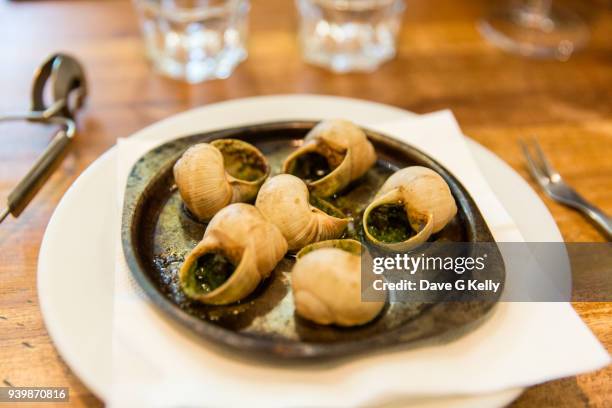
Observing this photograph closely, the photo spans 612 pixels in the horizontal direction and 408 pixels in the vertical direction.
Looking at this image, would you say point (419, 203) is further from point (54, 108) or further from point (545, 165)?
point (54, 108)

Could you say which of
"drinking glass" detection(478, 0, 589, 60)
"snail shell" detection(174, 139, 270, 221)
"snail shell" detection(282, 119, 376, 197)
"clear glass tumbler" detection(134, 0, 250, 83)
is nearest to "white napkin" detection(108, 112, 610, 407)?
"snail shell" detection(174, 139, 270, 221)

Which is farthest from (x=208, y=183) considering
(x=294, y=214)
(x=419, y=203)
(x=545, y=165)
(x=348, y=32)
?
(x=348, y=32)

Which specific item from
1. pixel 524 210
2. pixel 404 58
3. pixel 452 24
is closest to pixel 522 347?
pixel 524 210

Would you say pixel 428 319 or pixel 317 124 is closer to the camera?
pixel 428 319

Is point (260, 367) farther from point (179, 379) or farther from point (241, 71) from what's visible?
point (241, 71)

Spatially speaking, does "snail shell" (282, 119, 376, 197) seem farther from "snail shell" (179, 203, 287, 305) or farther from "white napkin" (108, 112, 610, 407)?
"white napkin" (108, 112, 610, 407)

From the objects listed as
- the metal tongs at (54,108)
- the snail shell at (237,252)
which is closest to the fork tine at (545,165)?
the snail shell at (237,252)
